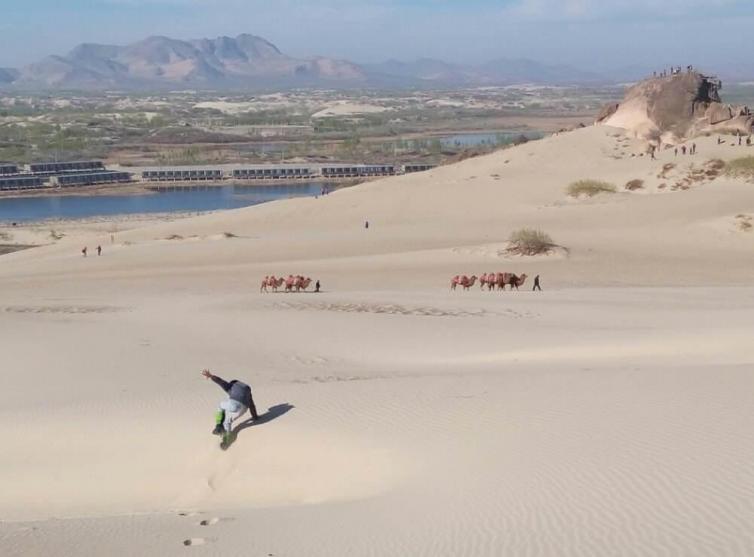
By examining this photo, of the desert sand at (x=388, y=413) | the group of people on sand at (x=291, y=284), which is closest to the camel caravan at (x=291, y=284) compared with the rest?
the group of people on sand at (x=291, y=284)

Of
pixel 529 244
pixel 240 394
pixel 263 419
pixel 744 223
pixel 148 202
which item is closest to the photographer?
pixel 240 394

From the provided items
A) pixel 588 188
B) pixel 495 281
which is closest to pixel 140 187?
pixel 588 188

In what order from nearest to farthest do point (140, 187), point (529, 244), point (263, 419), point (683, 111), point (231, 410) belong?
point (231, 410) < point (263, 419) < point (529, 244) < point (683, 111) < point (140, 187)

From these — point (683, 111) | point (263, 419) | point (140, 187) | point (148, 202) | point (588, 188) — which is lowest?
point (140, 187)

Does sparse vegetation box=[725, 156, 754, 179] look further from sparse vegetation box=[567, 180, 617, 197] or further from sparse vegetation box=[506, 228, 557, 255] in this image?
sparse vegetation box=[506, 228, 557, 255]

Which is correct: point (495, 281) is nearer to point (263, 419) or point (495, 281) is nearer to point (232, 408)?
point (263, 419)

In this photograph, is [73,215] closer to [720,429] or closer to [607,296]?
[607,296]

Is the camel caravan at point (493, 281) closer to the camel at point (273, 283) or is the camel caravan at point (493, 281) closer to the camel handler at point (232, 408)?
the camel at point (273, 283)

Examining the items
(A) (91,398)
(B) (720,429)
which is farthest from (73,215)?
(B) (720,429)
